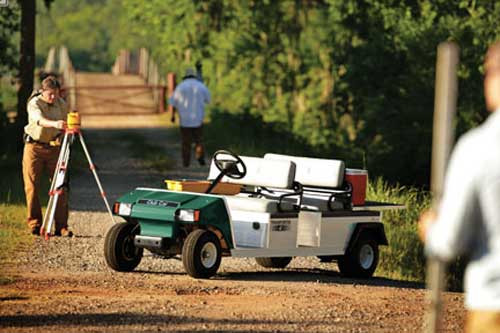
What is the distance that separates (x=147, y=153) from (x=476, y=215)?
26.7 metres

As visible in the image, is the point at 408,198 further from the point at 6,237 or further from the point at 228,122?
the point at 228,122

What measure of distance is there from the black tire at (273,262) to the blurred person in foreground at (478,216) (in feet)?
32.9

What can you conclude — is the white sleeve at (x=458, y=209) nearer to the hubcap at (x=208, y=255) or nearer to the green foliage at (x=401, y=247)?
the hubcap at (x=208, y=255)

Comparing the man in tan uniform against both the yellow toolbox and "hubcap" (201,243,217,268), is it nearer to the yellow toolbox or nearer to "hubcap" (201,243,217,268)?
the yellow toolbox

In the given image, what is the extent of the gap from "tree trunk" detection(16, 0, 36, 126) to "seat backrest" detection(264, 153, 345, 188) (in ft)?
57.9

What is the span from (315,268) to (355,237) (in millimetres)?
1171

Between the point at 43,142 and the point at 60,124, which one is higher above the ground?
the point at 60,124

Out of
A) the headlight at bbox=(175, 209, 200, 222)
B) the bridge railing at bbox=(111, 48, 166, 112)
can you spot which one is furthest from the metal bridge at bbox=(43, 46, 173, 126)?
the headlight at bbox=(175, 209, 200, 222)

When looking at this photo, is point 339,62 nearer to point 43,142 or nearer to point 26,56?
point 26,56

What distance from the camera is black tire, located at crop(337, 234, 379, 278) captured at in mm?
15407

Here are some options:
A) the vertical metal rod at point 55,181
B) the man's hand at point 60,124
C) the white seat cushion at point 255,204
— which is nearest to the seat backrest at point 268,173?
the white seat cushion at point 255,204

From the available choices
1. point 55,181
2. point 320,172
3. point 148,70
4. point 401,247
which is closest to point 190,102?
point 401,247

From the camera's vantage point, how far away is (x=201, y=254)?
13781mm

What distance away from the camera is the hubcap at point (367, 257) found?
1559 cm
